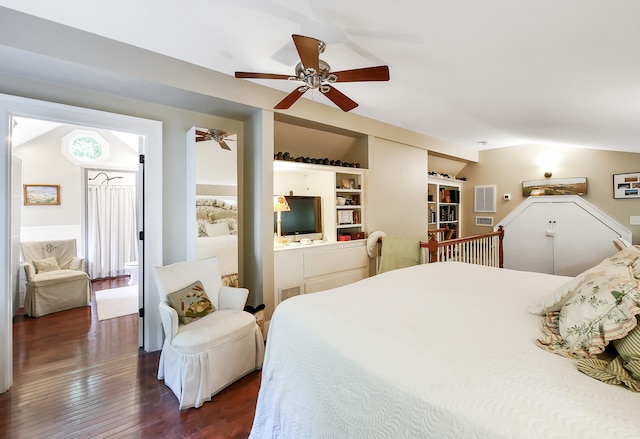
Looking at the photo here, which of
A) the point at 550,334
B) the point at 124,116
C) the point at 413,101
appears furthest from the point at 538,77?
the point at 124,116

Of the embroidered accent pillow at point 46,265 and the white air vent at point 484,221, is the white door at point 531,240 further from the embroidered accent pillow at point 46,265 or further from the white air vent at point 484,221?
the embroidered accent pillow at point 46,265

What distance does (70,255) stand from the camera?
14.0ft

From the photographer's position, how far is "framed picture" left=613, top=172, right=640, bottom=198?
4234 millimetres

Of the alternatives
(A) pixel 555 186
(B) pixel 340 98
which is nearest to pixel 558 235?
(A) pixel 555 186

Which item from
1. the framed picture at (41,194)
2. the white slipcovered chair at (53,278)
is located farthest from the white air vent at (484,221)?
the framed picture at (41,194)

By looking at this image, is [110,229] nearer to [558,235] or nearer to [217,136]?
[217,136]

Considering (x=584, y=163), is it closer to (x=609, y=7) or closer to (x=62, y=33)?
(x=609, y=7)

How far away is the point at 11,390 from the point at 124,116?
2.31m

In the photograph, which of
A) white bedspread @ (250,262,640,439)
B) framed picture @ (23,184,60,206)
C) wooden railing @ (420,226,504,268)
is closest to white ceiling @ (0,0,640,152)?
white bedspread @ (250,262,640,439)

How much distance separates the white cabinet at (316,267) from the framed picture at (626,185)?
13.8 feet

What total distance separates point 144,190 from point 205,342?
160 centimetres

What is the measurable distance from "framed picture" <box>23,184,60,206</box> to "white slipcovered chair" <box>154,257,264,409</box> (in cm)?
418

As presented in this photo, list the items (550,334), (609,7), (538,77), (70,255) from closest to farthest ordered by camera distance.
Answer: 1. (550,334)
2. (609,7)
3. (538,77)
4. (70,255)

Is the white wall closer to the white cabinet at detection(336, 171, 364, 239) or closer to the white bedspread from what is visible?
the white cabinet at detection(336, 171, 364, 239)
